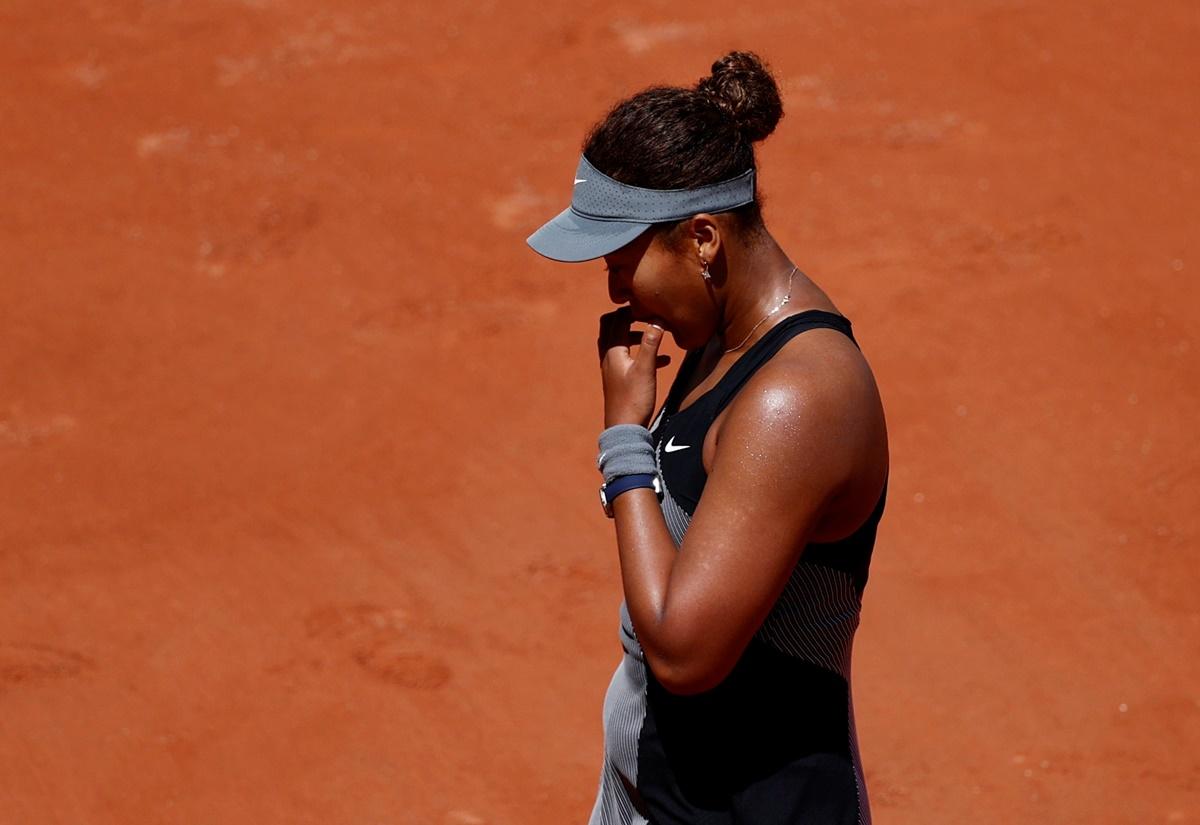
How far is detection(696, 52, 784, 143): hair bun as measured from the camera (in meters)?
2.27

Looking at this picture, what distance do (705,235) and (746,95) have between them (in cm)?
25

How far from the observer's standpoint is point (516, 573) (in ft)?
17.8

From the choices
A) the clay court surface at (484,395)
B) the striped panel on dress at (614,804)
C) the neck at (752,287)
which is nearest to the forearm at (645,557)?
the neck at (752,287)

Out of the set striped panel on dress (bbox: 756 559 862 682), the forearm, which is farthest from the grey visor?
striped panel on dress (bbox: 756 559 862 682)

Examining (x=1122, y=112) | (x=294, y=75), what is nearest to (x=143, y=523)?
(x=294, y=75)

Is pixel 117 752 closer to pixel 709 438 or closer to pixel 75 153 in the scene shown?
pixel 709 438

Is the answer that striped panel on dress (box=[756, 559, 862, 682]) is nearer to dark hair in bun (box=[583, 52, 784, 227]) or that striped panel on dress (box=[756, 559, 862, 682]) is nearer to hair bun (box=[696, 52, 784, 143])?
dark hair in bun (box=[583, 52, 784, 227])

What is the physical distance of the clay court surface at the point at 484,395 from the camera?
4.70 metres

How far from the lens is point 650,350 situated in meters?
2.20

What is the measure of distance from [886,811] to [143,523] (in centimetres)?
308

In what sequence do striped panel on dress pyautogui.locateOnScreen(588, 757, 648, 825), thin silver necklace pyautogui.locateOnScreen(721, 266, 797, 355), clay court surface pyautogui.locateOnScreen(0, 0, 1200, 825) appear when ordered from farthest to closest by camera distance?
1. clay court surface pyautogui.locateOnScreen(0, 0, 1200, 825)
2. striped panel on dress pyautogui.locateOnScreen(588, 757, 648, 825)
3. thin silver necklace pyautogui.locateOnScreen(721, 266, 797, 355)

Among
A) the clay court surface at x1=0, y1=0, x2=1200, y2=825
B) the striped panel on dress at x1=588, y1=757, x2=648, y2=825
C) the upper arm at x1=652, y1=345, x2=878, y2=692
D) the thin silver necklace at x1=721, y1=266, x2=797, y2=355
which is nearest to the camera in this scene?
the upper arm at x1=652, y1=345, x2=878, y2=692

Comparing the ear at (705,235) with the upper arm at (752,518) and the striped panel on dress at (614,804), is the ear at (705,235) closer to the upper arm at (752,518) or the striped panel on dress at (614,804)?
the upper arm at (752,518)

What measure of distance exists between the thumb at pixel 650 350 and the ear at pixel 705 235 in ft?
0.46
